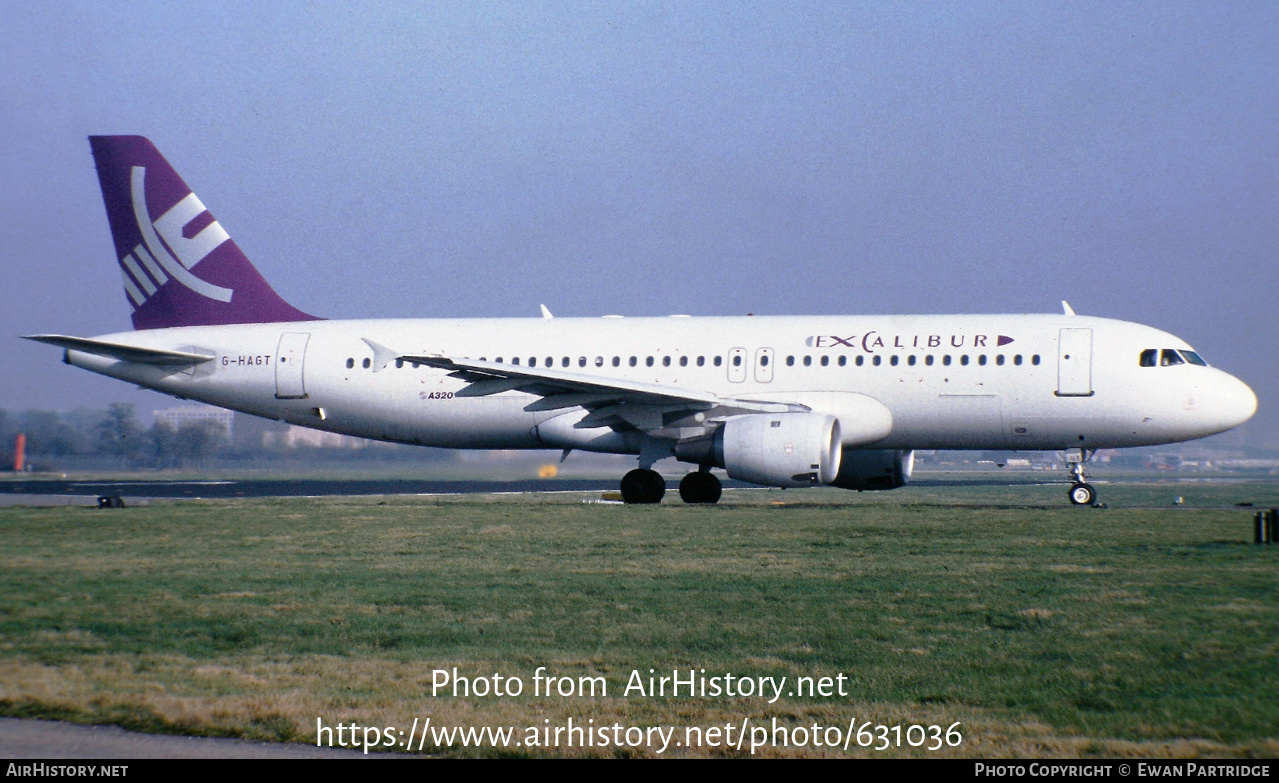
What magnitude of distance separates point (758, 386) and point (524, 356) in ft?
17.6

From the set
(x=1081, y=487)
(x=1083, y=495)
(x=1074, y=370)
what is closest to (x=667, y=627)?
(x=1074, y=370)

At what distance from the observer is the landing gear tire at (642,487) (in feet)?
80.9

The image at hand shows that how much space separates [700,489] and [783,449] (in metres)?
3.76

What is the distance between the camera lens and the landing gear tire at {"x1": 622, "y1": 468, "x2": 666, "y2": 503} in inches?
971

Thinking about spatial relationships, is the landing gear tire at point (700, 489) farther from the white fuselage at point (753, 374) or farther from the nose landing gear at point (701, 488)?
the white fuselage at point (753, 374)

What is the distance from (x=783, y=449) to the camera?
71.2 ft

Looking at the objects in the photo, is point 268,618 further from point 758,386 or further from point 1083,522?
point 758,386

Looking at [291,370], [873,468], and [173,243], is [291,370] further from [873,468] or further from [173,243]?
[873,468]

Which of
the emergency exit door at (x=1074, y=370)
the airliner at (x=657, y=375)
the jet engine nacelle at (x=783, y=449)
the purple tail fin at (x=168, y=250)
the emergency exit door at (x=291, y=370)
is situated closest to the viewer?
the jet engine nacelle at (x=783, y=449)

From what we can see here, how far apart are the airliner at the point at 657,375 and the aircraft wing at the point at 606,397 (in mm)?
54

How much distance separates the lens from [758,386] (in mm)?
24750

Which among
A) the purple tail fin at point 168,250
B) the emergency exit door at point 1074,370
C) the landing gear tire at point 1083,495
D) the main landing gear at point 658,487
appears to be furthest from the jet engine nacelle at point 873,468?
the purple tail fin at point 168,250

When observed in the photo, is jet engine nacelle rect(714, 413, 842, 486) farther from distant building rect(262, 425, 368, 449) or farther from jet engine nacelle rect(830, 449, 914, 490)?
distant building rect(262, 425, 368, 449)
